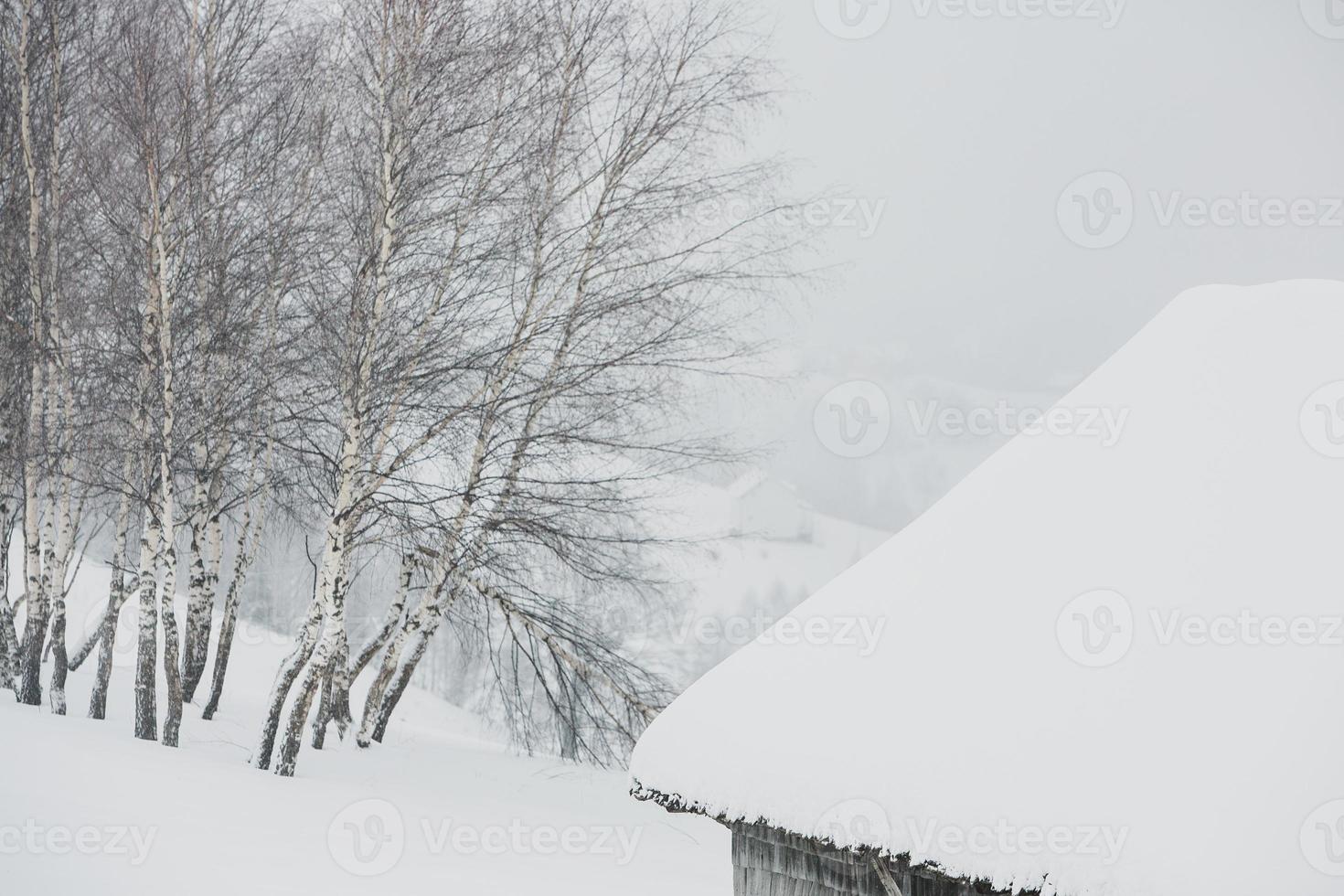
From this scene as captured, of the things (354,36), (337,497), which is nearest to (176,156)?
(354,36)

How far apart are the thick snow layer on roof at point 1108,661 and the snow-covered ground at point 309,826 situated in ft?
10.9

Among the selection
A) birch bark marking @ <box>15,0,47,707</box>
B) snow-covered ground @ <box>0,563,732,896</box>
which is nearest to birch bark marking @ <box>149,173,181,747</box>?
snow-covered ground @ <box>0,563,732,896</box>

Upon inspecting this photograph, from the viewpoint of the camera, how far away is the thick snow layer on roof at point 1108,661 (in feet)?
7.91

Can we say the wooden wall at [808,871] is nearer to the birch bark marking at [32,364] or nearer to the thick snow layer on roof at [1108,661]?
the thick snow layer on roof at [1108,661]

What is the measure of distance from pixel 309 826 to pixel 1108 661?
6.02 meters

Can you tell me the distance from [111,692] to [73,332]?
5.15 m

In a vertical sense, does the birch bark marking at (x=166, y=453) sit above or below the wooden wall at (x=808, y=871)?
above

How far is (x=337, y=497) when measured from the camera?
27.5ft

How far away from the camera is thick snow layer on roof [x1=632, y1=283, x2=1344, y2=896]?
241 centimetres

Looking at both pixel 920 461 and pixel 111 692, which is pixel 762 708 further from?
pixel 920 461

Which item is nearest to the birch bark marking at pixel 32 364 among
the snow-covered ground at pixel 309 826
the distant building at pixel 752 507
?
the snow-covered ground at pixel 309 826

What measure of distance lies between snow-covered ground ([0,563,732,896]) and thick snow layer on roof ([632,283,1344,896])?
3325mm

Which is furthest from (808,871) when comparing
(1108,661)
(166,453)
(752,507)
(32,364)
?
(32,364)

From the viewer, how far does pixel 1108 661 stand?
282 centimetres
